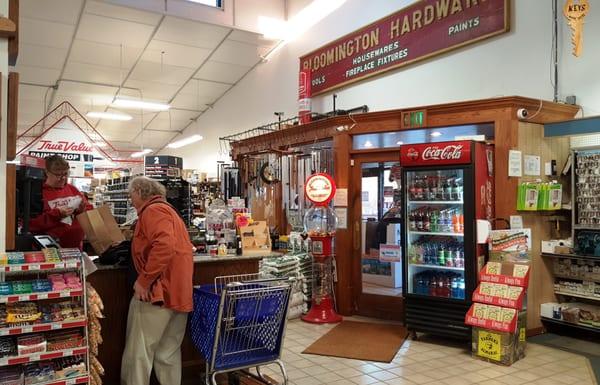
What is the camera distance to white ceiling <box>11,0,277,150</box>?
904cm

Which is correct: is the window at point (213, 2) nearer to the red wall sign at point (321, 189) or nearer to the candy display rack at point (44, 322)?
the red wall sign at point (321, 189)

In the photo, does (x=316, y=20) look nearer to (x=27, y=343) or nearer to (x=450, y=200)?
(x=450, y=200)

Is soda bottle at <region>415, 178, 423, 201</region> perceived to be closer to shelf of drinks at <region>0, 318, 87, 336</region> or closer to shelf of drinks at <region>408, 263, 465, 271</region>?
shelf of drinks at <region>408, 263, 465, 271</region>

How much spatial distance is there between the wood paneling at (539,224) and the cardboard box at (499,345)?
0.72 m

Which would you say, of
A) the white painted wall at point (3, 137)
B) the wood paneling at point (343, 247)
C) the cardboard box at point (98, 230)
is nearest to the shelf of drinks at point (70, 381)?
the white painted wall at point (3, 137)

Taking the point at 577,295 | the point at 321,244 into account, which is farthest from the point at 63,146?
the point at 577,295

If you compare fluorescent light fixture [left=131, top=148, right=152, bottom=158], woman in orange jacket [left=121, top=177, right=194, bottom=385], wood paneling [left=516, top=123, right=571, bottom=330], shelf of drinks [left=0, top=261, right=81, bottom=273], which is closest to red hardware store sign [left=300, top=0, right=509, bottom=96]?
wood paneling [left=516, top=123, right=571, bottom=330]

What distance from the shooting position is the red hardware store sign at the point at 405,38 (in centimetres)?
598

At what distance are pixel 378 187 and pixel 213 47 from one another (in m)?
5.90

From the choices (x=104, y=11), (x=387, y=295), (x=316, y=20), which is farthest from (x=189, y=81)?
(x=387, y=295)

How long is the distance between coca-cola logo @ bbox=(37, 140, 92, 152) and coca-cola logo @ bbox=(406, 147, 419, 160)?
7.84 meters

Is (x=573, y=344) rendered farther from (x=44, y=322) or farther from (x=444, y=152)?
(x=44, y=322)

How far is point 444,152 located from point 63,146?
28.1 feet

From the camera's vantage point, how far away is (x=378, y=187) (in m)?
6.77
